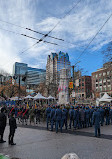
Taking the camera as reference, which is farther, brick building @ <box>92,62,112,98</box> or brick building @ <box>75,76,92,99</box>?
brick building @ <box>75,76,92,99</box>

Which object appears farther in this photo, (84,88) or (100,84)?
(84,88)

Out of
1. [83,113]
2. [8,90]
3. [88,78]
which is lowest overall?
[83,113]

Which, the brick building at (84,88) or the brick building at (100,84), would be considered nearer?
the brick building at (100,84)

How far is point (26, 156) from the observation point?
19.7 feet

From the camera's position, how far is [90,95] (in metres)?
87.5

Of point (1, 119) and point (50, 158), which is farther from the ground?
point (1, 119)

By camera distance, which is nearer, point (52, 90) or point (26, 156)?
point (26, 156)

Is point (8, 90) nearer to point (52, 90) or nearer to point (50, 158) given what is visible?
point (52, 90)

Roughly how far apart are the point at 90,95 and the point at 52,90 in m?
46.7

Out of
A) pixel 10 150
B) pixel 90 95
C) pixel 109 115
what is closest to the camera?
pixel 10 150

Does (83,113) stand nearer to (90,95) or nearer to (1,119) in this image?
(1,119)

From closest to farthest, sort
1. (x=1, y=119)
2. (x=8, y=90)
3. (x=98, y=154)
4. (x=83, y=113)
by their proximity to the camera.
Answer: (x=98, y=154)
(x=1, y=119)
(x=83, y=113)
(x=8, y=90)

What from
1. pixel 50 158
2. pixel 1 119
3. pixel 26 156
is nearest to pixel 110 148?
pixel 50 158

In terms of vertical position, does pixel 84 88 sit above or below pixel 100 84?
below
